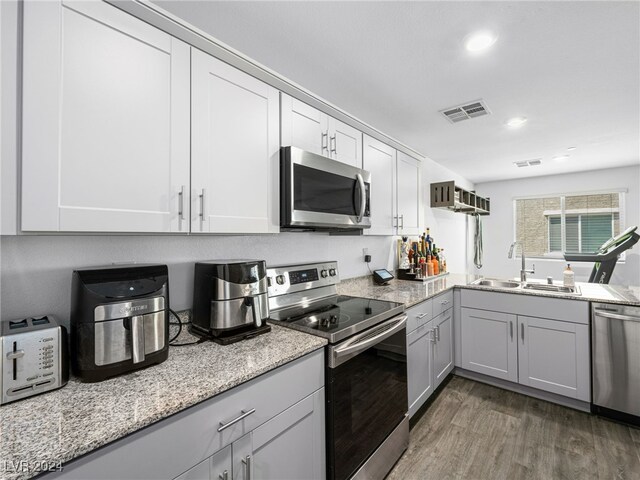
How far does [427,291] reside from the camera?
7.90 feet

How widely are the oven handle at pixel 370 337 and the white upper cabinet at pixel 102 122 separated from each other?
0.87m

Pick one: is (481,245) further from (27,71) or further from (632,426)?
(27,71)

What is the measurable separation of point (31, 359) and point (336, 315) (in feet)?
4.08

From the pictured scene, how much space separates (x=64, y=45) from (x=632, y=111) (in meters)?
3.60

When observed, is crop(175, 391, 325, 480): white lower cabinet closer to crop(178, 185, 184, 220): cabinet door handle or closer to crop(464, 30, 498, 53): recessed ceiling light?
crop(178, 185, 184, 220): cabinet door handle

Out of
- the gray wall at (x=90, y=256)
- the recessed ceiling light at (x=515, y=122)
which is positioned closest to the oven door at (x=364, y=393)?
the gray wall at (x=90, y=256)

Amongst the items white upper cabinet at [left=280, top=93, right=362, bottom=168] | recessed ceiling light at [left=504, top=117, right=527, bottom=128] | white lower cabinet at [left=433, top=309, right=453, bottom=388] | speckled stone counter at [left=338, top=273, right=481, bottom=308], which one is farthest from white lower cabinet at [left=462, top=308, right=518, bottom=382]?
white upper cabinet at [left=280, top=93, right=362, bottom=168]

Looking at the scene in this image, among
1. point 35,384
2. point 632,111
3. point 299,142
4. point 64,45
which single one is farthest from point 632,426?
point 64,45

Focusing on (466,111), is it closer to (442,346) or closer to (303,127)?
(303,127)

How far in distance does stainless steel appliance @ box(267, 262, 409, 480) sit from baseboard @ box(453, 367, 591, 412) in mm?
1234

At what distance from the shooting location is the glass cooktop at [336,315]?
4.63 ft

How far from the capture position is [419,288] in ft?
8.37

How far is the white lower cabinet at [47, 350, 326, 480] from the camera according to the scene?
2.43 ft

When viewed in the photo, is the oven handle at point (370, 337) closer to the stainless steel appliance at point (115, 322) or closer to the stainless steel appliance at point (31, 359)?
the stainless steel appliance at point (115, 322)
